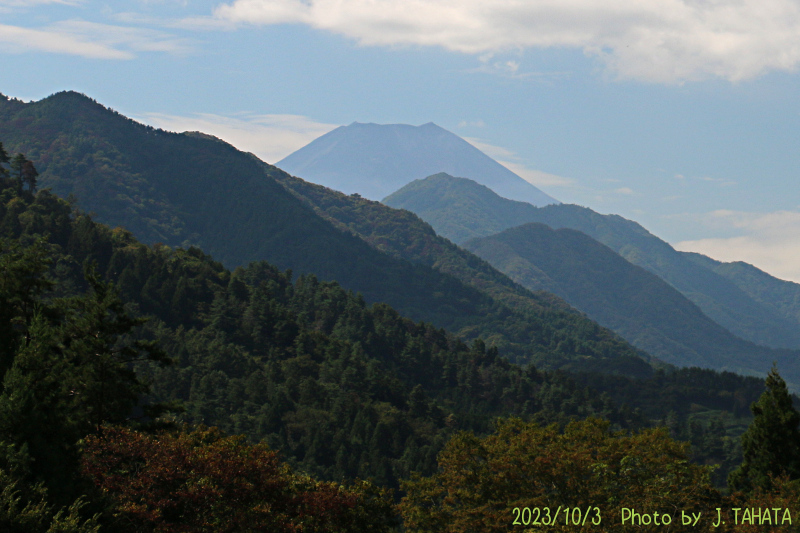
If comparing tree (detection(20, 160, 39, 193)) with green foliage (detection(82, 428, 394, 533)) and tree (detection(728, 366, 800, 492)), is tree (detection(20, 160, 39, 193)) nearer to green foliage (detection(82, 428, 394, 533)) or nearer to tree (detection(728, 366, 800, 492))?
green foliage (detection(82, 428, 394, 533))

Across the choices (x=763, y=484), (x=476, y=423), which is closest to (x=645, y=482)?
(x=763, y=484)

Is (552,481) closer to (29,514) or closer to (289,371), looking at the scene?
(29,514)

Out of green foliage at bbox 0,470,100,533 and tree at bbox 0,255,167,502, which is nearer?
green foliage at bbox 0,470,100,533

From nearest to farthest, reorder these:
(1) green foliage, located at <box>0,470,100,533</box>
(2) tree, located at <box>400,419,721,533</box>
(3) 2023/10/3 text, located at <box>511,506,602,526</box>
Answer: (1) green foliage, located at <box>0,470,100,533</box>, (3) 2023/10/3 text, located at <box>511,506,602,526</box>, (2) tree, located at <box>400,419,721,533</box>

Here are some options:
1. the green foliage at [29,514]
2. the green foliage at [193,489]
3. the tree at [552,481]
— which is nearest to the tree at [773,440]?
the tree at [552,481]

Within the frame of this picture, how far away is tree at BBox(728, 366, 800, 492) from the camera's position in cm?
4900

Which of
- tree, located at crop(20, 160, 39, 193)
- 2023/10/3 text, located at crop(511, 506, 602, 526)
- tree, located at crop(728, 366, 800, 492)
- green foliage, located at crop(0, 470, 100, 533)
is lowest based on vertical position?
2023/10/3 text, located at crop(511, 506, 602, 526)

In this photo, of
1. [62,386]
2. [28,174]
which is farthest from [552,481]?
[28,174]

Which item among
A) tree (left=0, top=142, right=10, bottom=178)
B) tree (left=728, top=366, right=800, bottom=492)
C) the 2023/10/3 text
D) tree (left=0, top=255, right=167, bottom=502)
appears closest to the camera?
tree (left=0, top=255, right=167, bottom=502)

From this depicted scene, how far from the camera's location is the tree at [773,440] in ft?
161

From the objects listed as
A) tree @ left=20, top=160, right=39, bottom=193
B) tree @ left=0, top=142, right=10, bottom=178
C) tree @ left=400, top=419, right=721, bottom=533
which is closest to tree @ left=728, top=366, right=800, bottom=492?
tree @ left=400, top=419, right=721, bottom=533

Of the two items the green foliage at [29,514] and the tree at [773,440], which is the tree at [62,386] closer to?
the green foliage at [29,514]

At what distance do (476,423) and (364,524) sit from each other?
115 metres

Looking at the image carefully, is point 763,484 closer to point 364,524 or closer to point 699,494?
point 699,494
